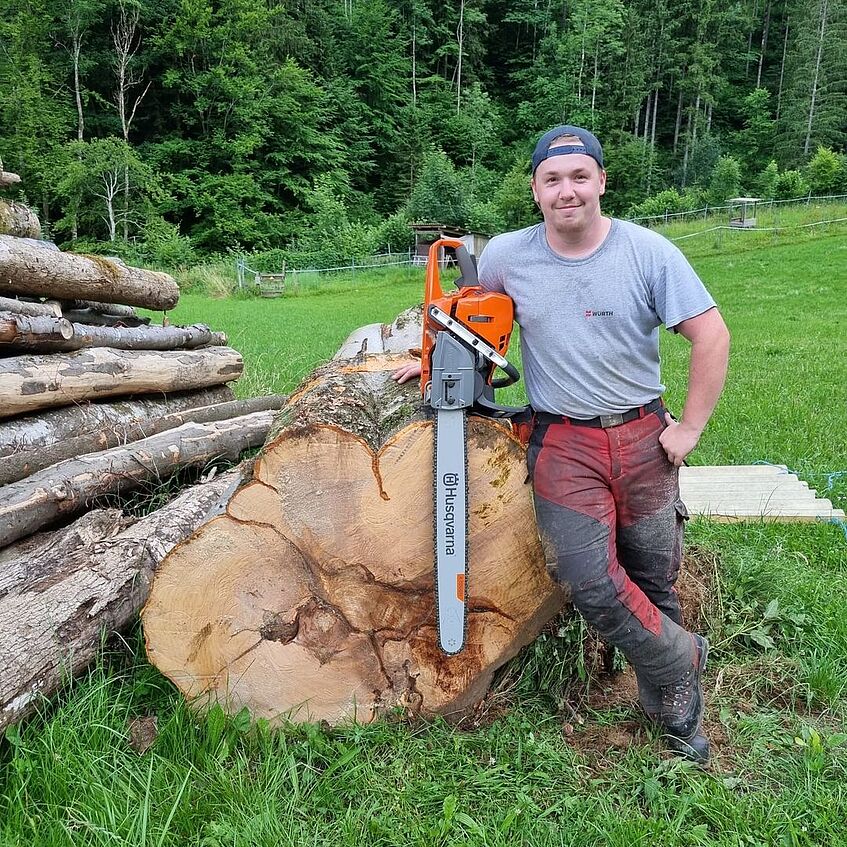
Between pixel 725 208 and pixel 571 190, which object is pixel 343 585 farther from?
pixel 725 208

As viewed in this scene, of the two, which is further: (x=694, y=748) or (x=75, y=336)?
(x=75, y=336)

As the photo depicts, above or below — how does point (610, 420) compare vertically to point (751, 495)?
above

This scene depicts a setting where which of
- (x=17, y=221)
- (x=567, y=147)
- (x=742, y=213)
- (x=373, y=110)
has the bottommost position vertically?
(x=17, y=221)

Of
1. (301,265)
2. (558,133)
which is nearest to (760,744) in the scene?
(558,133)

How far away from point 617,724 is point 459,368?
1.50m

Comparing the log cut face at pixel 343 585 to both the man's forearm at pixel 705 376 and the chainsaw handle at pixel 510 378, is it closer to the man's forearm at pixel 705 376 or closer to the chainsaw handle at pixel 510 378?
the chainsaw handle at pixel 510 378

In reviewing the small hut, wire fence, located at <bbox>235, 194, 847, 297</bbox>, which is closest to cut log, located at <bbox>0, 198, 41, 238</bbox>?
wire fence, located at <bbox>235, 194, 847, 297</bbox>

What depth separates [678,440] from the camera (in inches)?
89.2

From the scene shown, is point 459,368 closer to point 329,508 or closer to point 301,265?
point 329,508

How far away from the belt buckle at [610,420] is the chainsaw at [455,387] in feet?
1.25

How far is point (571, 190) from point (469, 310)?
1.60 ft

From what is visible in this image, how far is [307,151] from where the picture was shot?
39.3m

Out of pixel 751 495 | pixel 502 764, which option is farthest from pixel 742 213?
pixel 502 764

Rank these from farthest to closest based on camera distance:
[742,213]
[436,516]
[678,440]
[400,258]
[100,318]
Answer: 1. [400,258]
2. [742,213]
3. [100,318]
4. [436,516]
5. [678,440]
